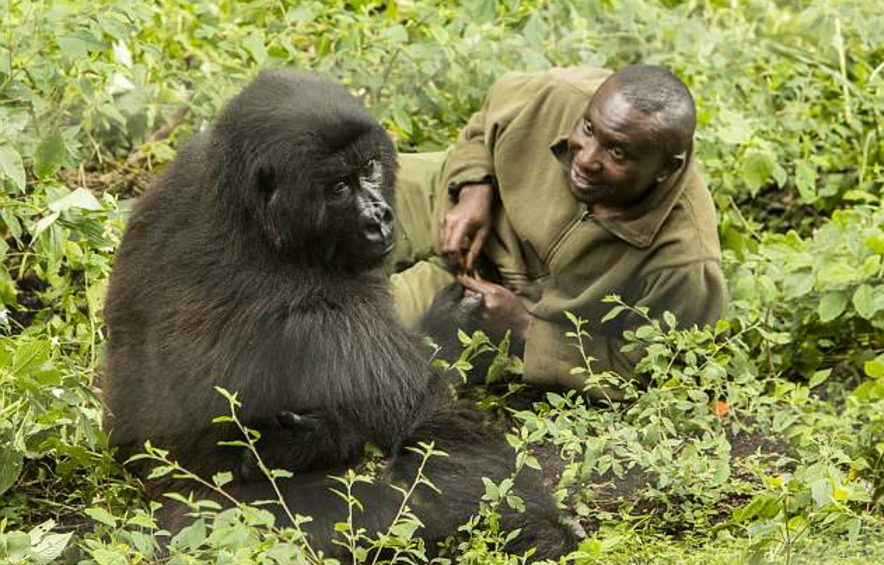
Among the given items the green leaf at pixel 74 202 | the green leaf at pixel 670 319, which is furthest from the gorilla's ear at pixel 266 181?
the green leaf at pixel 670 319

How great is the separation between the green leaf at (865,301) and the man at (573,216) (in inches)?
20.9

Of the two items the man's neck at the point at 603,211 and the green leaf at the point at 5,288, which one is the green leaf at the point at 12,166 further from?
the man's neck at the point at 603,211

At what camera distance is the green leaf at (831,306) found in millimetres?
5961

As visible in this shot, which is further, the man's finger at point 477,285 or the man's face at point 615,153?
the man's finger at point 477,285

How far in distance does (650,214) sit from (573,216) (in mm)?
321

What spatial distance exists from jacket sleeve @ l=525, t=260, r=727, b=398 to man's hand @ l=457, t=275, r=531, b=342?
0.14m

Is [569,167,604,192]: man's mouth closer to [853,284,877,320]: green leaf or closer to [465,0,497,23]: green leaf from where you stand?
[853,284,877,320]: green leaf

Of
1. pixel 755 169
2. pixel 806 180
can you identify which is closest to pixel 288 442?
pixel 755 169

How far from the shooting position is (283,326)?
434 centimetres

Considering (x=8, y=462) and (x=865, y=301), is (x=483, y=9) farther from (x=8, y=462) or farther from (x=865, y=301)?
→ (x=8, y=462)

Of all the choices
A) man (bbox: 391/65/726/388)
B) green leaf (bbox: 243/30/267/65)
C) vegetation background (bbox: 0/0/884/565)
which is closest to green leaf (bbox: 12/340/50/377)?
vegetation background (bbox: 0/0/884/565)

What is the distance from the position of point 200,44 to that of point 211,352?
132 inches

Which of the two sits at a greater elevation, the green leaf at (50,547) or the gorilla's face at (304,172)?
the gorilla's face at (304,172)

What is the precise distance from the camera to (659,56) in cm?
748
